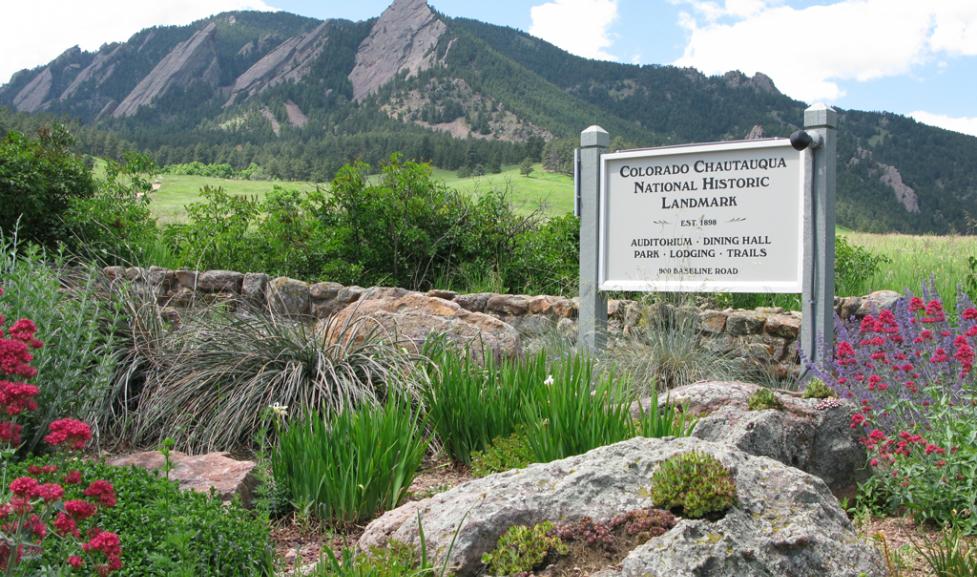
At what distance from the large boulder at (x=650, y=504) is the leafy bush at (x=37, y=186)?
819 cm

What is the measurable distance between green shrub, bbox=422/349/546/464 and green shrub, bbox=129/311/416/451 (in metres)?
0.23

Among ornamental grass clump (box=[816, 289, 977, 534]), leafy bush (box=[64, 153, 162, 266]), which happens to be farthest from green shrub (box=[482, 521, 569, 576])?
leafy bush (box=[64, 153, 162, 266])

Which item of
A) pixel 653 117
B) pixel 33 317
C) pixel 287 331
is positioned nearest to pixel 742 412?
pixel 287 331

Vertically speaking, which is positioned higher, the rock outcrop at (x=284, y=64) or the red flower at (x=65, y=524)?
the rock outcrop at (x=284, y=64)

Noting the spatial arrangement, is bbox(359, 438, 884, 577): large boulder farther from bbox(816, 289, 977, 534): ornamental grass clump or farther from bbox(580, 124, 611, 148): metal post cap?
bbox(580, 124, 611, 148): metal post cap

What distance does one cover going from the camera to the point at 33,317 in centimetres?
439

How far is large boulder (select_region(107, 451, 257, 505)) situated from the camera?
3586 millimetres

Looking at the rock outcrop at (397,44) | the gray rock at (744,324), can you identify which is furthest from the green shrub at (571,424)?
the rock outcrop at (397,44)

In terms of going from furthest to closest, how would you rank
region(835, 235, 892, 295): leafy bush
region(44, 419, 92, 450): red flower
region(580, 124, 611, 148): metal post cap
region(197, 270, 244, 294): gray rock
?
region(835, 235, 892, 295): leafy bush → region(197, 270, 244, 294): gray rock → region(580, 124, 611, 148): metal post cap → region(44, 419, 92, 450): red flower

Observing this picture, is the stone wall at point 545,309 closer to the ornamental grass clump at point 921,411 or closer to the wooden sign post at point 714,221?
the wooden sign post at point 714,221

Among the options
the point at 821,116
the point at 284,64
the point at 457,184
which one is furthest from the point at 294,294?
the point at 284,64

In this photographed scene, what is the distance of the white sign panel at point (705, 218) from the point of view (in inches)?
245

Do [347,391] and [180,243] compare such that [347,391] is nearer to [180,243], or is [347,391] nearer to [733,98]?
[180,243]

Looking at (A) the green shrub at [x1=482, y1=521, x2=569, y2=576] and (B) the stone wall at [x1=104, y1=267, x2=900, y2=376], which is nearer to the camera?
(A) the green shrub at [x1=482, y1=521, x2=569, y2=576]
